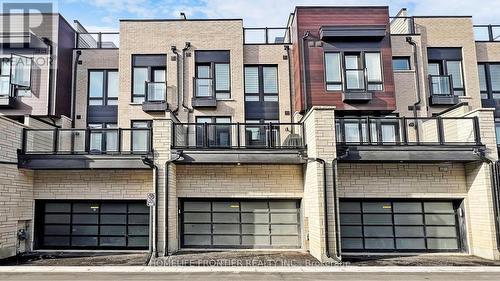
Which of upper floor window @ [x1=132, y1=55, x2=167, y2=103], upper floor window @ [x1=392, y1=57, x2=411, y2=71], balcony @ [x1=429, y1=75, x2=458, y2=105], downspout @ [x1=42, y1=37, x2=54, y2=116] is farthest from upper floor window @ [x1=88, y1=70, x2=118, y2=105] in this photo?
balcony @ [x1=429, y1=75, x2=458, y2=105]

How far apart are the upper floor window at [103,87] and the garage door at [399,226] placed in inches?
434

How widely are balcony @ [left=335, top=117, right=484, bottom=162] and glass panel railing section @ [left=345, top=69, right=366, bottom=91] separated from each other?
276cm

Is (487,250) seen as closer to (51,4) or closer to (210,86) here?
(210,86)

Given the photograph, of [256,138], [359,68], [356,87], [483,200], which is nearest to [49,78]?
[256,138]

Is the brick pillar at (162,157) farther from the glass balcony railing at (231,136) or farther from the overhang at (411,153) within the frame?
the overhang at (411,153)

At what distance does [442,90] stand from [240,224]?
10.6m

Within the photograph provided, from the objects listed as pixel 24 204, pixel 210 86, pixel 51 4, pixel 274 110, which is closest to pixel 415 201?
pixel 274 110

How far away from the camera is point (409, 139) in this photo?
13.5m

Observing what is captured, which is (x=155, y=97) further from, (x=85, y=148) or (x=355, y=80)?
(x=355, y=80)

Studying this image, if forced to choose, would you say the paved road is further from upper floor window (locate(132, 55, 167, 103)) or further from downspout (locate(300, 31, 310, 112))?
upper floor window (locate(132, 55, 167, 103))

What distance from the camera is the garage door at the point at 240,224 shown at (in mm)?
13711

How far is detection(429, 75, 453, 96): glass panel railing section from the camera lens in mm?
16359

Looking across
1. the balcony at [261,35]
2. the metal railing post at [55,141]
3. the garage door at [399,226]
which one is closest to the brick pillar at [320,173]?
the garage door at [399,226]

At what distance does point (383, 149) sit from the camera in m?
12.3
